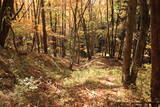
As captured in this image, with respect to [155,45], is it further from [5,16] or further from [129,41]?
[5,16]

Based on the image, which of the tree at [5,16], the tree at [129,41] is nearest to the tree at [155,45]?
the tree at [129,41]

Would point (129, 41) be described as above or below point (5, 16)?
below

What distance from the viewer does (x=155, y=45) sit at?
2.75 meters

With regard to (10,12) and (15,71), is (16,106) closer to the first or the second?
(15,71)

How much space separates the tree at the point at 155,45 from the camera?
261 cm

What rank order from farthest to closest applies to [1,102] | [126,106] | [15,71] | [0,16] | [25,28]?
[25,28]
[0,16]
[15,71]
[126,106]
[1,102]

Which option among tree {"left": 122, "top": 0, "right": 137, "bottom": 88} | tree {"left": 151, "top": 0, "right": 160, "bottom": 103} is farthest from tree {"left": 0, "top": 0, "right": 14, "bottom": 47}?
tree {"left": 151, "top": 0, "right": 160, "bottom": 103}

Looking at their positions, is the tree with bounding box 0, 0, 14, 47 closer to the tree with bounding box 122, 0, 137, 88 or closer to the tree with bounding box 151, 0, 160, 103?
the tree with bounding box 122, 0, 137, 88

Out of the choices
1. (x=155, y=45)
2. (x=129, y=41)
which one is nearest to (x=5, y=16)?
(x=129, y=41)

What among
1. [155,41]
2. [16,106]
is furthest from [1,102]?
[155,41]

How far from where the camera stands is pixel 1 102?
4500 millimetres

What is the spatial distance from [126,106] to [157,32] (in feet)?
10.7

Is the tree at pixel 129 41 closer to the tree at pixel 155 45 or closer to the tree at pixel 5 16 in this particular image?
the tree at pixel 155 45

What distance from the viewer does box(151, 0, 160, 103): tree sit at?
2.61 metres
